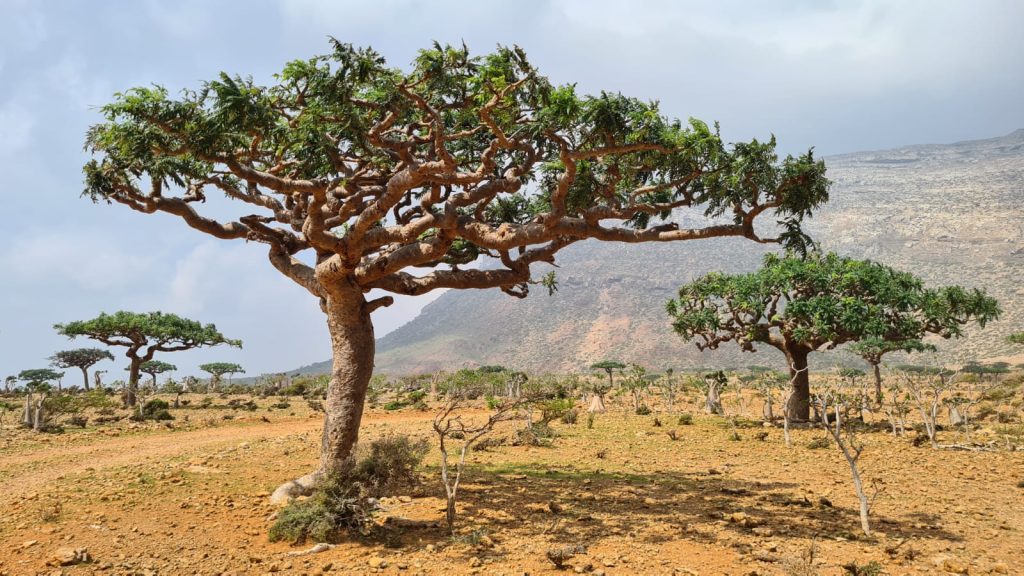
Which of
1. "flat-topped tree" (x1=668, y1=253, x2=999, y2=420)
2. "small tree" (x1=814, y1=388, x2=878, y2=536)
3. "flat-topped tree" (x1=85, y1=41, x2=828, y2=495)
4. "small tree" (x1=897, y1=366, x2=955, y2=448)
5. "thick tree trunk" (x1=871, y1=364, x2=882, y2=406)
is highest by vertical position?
"flat-topped tree" (x1=85, y1=41, x2=828, y2=495)

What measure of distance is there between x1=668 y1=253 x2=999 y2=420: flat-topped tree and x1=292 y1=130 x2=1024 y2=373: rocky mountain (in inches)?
2330

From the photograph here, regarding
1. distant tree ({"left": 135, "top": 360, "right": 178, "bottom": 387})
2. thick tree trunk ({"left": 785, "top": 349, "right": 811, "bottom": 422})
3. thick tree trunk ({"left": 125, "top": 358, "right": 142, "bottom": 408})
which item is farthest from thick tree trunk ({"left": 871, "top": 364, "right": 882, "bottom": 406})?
distant tree ({"left": 135, "top": 360, "right": 178, "bottom": 387})

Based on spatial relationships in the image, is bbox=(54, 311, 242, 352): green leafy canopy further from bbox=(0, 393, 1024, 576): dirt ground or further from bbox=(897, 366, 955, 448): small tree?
bbox=(897, 366, 955, 448): small tree

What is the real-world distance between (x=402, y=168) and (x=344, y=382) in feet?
11.7

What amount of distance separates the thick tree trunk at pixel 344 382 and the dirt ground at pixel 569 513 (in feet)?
3.08

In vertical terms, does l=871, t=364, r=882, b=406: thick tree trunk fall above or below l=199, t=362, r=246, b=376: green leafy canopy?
below

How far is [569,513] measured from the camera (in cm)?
853

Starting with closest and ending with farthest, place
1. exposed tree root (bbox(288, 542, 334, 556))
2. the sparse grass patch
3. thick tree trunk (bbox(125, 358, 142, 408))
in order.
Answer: exposed tree root (bbox(288, 542, 334, 556)), the sparse grass patch, thick tree trunk (bbox(125, 358, 142, 408))

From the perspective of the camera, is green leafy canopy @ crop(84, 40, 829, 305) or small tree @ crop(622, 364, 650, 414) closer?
green leafy canopy @ crop(84, 40, 829, 305)

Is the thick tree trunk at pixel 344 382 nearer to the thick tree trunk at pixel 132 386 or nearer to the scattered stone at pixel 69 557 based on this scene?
the scattered stone at pixel 69 557

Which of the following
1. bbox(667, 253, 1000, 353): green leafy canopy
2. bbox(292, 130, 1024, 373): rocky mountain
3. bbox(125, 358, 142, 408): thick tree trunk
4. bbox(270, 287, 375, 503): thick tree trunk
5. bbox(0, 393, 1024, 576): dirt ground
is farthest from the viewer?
bbox(292, 130, 1024, 373): rocky mountain

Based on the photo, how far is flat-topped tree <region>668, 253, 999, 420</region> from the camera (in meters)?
18.3

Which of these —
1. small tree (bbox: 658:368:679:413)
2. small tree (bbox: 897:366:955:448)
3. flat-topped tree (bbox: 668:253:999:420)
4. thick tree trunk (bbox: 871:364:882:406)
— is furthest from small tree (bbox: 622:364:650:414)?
small tree (bbox: 897:366:955:448)

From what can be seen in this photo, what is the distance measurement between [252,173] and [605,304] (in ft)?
407
